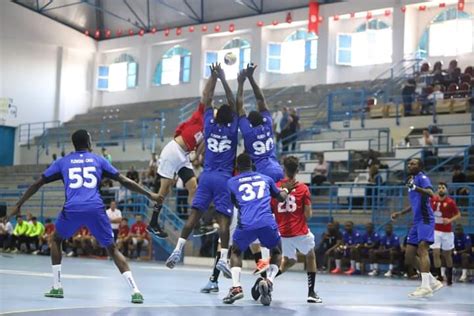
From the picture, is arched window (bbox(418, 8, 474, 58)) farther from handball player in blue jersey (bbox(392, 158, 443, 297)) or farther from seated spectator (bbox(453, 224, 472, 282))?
handball player in blue jersey (bbox(392, 158, 443, 297))

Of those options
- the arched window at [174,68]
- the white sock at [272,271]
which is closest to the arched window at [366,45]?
the arched window at [174,68]

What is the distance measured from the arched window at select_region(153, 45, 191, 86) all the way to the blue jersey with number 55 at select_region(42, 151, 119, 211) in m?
30.3

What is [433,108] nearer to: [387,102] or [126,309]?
[387,102]

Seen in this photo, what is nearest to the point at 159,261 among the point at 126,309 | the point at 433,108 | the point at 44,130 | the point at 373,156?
the point at 373,156

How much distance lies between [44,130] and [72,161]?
3054 centimetres

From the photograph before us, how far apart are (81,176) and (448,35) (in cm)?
2451

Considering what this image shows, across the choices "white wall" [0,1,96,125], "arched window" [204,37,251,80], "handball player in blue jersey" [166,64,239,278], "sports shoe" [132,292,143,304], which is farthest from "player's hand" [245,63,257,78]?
"white wall" [0,1,96,125]

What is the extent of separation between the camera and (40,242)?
83.5 ft

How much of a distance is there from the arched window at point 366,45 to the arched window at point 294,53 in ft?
4.05

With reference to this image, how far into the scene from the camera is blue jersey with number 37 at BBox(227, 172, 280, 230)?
9148 millimetres

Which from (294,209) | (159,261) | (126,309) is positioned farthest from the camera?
(159,261)

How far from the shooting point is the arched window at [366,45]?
107 ft

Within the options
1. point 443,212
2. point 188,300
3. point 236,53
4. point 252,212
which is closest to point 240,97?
point 252,212

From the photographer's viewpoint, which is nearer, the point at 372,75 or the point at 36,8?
the point at 372,75
